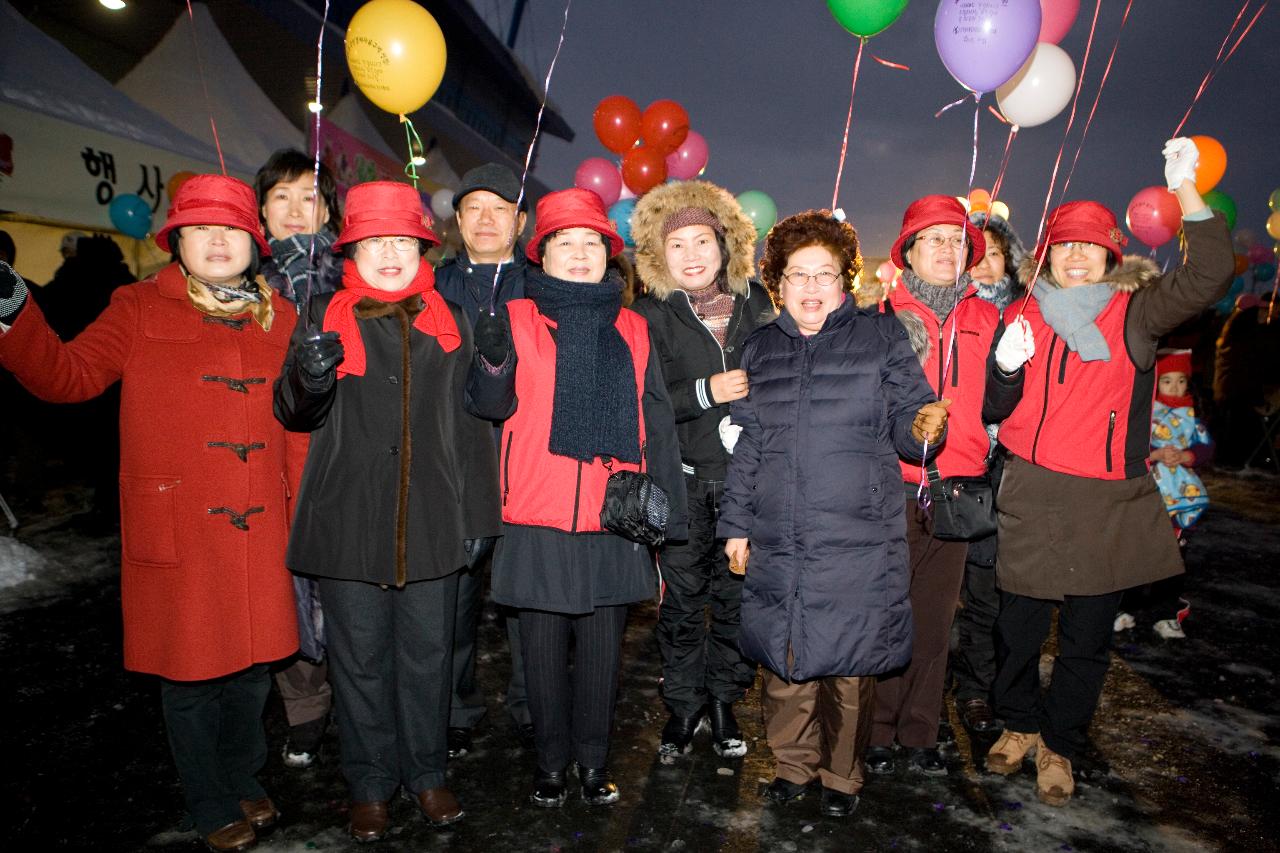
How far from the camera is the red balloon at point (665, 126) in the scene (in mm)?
7168

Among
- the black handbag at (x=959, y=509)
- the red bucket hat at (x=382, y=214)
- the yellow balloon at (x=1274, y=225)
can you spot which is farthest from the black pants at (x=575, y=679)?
the yellow balloon at (x=1274, y=225)

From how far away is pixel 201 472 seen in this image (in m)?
2.62

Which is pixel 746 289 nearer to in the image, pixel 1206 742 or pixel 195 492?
pixel 195 492

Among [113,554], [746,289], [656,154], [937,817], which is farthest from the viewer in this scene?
[656,154]

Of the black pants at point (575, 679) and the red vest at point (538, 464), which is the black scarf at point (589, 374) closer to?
the red vest at point (538, 464)

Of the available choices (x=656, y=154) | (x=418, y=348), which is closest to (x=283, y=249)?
(x=418, y=348)

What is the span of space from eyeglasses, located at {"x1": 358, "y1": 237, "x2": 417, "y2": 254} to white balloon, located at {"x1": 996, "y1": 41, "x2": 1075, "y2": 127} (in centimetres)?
351

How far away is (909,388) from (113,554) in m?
5.97

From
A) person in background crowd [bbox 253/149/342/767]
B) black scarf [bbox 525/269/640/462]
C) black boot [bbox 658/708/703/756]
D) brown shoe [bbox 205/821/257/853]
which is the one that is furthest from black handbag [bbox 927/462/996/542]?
brown shoe [bbox 205/821/257/853]

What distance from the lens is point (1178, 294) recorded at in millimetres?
2818

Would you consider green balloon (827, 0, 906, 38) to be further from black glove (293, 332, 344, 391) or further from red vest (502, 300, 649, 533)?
black glove (293, 332, 344, 391)

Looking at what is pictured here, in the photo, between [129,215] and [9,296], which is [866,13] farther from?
[129,215]

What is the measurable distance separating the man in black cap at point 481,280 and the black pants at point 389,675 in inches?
22.3

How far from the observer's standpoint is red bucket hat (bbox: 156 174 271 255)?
2592 mm
